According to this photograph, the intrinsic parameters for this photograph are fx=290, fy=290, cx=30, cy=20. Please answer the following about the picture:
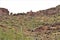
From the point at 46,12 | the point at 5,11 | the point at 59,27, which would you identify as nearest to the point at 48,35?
the point at 59,27

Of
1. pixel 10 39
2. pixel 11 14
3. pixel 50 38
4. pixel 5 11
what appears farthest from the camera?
pixel 5 11

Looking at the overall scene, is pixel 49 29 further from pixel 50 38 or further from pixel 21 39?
pixel 21 39

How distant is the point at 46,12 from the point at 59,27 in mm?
13719

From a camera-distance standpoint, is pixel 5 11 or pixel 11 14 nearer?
pixel 11 14

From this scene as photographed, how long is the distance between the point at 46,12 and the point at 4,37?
17625 mm

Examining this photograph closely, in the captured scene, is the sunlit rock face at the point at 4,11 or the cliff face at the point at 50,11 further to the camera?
the cliff face at the point at 50,11

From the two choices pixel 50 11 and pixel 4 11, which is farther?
pixel 50 11

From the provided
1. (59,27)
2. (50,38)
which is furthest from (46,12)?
(50,38)

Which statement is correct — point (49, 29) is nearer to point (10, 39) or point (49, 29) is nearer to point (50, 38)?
point (50, 38)

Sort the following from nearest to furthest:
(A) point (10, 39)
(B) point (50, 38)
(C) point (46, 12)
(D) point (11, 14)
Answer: (A) point (10, 39)
(B) point (50, 38)
(D) point (11, 14)
(C) point (46, 12)

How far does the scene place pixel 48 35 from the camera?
1138 cm

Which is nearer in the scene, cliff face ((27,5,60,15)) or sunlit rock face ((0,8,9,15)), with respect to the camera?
sunlit rock face ((0,8,9,15))

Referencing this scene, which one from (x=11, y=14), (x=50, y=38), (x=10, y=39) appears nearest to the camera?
(x=10, y=39)

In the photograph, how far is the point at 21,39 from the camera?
30.3ft
